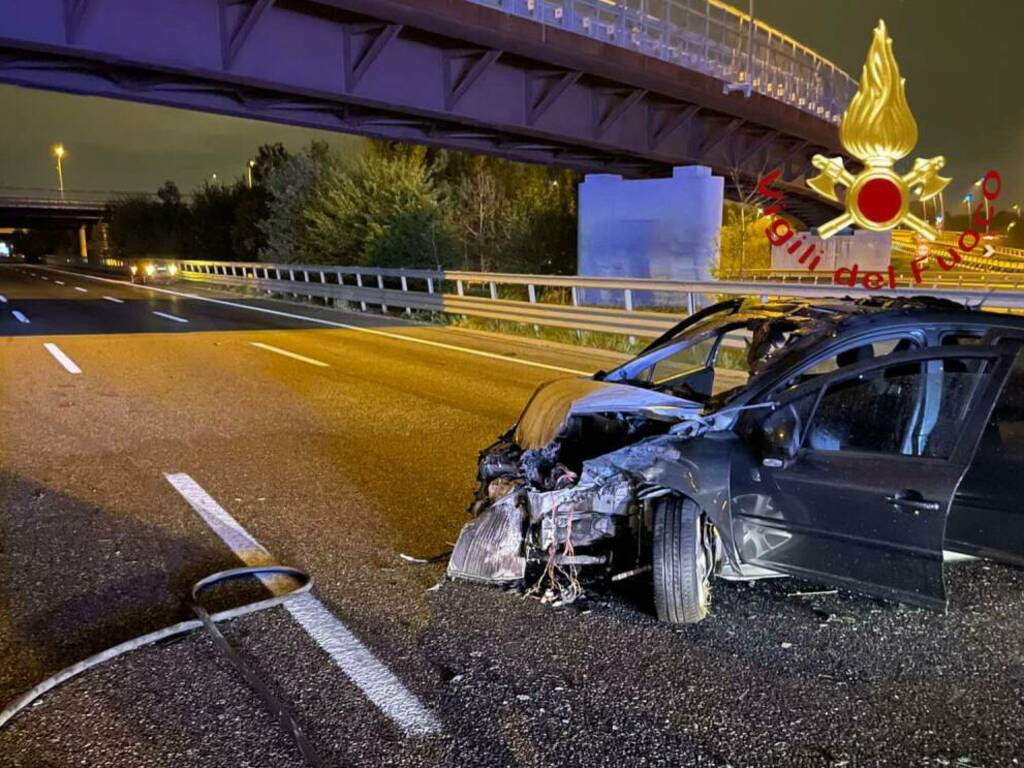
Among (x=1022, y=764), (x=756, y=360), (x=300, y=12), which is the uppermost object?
(x=300, y=12)

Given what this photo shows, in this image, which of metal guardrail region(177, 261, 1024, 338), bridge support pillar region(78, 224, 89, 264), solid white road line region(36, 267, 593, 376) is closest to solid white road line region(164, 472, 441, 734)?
solid white road line region(36, 267, 593, 376)

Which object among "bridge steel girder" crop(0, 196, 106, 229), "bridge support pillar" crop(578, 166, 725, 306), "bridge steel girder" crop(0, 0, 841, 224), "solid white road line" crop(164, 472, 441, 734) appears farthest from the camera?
"bridge steel girder" crop(0, 196, 106, 229)

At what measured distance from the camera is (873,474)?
11.5 feet

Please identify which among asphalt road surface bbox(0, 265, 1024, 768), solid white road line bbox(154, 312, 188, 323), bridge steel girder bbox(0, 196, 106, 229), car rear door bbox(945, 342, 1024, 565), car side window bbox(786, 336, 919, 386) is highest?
bridge steel girder bbox(0, 196, 106, 229)

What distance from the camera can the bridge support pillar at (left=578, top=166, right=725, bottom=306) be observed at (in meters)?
23.1

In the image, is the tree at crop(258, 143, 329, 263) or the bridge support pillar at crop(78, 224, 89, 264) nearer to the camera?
the tree at crop(258, 143, 329, 263)

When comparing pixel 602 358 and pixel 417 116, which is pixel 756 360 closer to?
pixel 602 358

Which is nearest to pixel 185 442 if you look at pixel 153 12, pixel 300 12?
pixel 153 12

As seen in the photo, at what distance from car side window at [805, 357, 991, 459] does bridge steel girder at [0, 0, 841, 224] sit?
12663 mm

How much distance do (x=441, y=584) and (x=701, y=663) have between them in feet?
4.72

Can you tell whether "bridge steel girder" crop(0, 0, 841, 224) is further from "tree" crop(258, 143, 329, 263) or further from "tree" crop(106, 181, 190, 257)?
"tree" crop(106, 181, 190, 257)

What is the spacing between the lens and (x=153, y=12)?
43.2 ft

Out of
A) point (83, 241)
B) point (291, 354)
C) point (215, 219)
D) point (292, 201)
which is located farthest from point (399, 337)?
point (83, 241)

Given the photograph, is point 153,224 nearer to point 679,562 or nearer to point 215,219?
point 215,219
